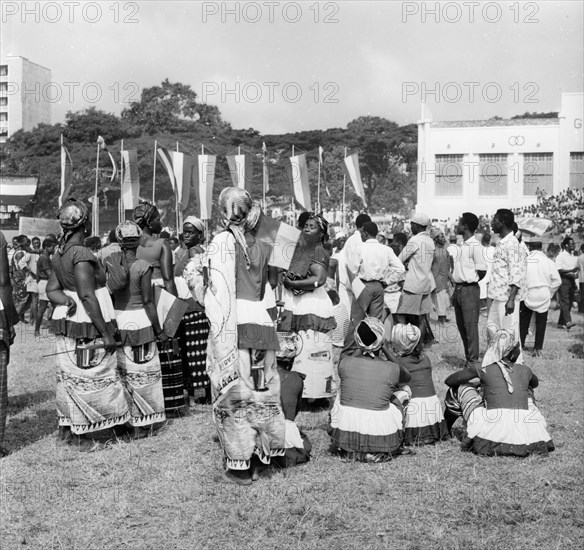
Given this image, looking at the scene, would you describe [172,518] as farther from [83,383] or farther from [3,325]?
[3,325]

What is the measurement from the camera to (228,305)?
181 inches

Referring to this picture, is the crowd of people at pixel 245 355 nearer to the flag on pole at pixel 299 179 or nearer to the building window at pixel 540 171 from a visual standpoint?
the flag on pole at pixel 299 179

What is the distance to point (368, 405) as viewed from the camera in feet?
16.8

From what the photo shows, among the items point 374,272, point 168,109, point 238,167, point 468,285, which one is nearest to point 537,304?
point 468,285

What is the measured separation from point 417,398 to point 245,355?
5.21 ft

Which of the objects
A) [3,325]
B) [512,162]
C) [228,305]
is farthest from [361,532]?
[512,162]

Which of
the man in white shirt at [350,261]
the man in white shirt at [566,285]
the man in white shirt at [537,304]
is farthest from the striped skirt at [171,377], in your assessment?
the man in white shirt at [566,285]

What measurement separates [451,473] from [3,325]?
338 centimetres

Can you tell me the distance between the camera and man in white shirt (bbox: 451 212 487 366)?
27.4 ft

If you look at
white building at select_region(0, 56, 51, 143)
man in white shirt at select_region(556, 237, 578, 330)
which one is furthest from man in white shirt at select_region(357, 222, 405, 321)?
white building at select_region(0, 56, 51, 143)

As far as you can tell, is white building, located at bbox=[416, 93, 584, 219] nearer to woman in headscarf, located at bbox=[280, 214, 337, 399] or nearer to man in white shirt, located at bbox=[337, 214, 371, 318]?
man in white shirt, located at bbox=[337, 214, 371, 318]

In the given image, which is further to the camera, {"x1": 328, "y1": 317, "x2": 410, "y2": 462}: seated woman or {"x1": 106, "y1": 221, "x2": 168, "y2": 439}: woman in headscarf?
{"x1": 106, "y1": 221, "x2": 168, "y2": 439}: woman in headscarf

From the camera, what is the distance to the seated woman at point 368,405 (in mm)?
5105

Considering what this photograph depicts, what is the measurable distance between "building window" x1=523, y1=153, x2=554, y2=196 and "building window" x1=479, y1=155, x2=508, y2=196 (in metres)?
1.33
